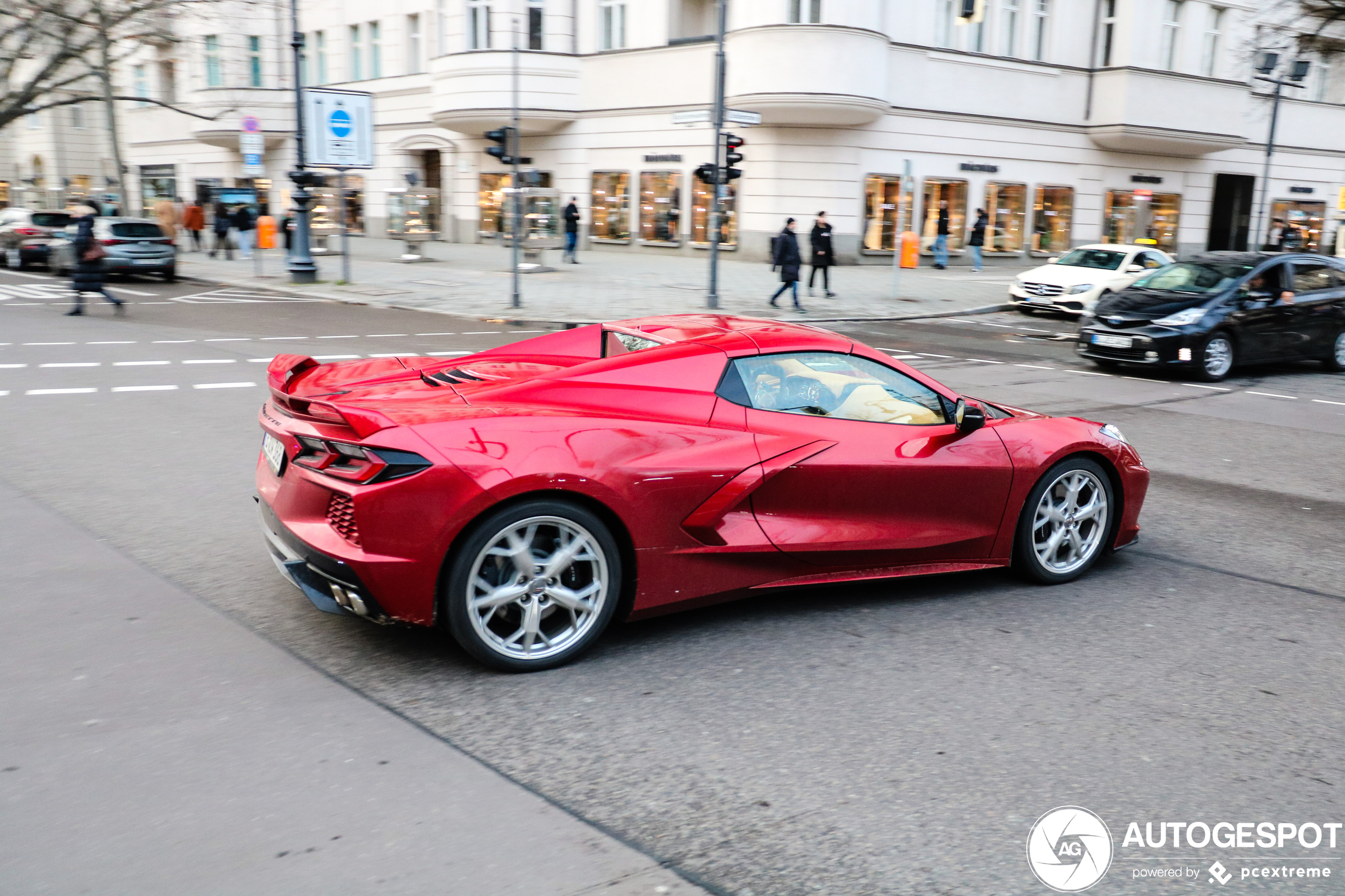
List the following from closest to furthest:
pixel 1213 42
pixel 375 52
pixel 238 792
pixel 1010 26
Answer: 1. pixel 238 792
2. pixel 1010 26
3. pixel 1213 42
4. pixel 375 52

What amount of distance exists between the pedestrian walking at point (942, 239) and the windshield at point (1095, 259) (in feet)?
30.3

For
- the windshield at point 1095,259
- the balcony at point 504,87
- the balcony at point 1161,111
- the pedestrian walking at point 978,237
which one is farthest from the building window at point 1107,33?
the balcony at point 504,87

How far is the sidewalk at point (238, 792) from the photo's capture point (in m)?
2.94

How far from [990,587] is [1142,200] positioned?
37.8 metres

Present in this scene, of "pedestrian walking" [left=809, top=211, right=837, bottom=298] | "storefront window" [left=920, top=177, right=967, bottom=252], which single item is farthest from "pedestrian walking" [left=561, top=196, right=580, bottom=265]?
"storefront window" [left=920, top=177, right=967, bottom=252]

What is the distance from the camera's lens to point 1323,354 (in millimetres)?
15258

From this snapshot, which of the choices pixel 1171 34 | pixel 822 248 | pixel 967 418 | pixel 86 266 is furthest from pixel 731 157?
pixel 1171 34

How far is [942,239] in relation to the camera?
32.7 meters

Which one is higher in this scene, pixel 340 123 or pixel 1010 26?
pixel 1010 26

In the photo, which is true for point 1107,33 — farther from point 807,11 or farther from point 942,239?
point 807,11

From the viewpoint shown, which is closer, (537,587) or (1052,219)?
(537,587)

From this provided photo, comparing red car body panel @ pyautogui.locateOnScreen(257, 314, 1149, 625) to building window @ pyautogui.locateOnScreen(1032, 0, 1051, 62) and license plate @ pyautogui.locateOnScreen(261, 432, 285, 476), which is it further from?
building window @ pyautogui.locateOnScreen(1032, 0, 1051, 62)

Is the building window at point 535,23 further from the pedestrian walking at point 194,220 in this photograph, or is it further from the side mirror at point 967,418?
the side mirror at point 967,418

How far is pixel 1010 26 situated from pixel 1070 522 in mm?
32900
